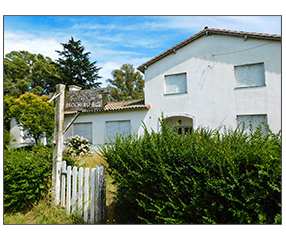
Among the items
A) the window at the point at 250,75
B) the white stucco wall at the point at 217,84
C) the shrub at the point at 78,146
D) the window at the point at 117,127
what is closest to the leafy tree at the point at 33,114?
the shrub at the point at 78,146

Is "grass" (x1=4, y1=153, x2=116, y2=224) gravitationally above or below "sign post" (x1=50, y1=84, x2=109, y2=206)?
below

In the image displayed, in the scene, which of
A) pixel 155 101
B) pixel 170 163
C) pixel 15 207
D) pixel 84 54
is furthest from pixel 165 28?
pixel 84 54

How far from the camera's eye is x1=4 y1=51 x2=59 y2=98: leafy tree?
24.6 meters

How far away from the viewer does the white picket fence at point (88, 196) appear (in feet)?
12.2

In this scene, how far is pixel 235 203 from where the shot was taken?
237 centimetres

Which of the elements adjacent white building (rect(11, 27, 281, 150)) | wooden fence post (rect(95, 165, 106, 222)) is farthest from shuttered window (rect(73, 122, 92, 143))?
wooden fence post (rect(95, 165, 106, 222))

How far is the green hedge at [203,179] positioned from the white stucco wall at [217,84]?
→ 8.49 meters

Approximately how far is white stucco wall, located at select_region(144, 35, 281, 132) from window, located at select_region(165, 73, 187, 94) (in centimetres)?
27

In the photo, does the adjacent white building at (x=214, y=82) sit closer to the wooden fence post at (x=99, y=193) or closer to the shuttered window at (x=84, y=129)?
the shuttered window at (x=84, y=129)

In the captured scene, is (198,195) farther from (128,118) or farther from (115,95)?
(115,95)

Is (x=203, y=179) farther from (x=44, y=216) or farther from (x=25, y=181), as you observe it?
(x=25, y=181)

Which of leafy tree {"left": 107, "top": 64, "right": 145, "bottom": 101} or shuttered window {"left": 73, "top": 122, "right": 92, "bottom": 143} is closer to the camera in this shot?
shuttered window {"left": 73, "top": 122, "right": 92, "bottom": 143}

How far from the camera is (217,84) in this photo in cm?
1102

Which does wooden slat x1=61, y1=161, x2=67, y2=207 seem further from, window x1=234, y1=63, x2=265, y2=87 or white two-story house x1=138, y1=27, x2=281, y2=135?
window x1=234, y1=63, x2=265, y2=87
